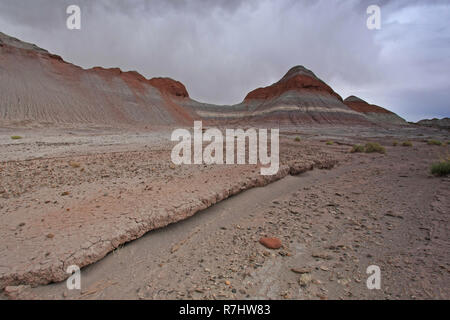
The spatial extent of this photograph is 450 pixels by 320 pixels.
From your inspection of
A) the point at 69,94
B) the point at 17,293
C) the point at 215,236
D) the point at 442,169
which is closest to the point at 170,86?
the point at 69,94

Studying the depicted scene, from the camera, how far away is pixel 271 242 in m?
3.06

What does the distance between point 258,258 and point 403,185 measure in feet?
16.6

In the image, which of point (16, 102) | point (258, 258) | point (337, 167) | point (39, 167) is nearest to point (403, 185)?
point (337, 167)

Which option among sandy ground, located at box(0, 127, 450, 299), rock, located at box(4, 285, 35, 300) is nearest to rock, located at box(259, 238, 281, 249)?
sandy ground, located at box(0, 127, 450, 299)

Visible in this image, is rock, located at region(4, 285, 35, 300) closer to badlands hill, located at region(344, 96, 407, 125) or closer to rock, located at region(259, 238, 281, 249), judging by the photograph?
rock, located at region(259, 238, 281, 249)

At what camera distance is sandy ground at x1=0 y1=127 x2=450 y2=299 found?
2.28m

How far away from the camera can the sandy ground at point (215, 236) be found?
2.28 m

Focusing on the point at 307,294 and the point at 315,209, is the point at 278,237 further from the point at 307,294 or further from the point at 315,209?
the point at 315,209

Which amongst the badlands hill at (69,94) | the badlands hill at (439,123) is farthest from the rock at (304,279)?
the badlands hill at (439,123)

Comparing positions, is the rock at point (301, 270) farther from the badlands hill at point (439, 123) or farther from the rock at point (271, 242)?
the badlands hill at point (439, 123)

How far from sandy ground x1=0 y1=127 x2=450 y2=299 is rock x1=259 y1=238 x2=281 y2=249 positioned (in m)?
0.12
